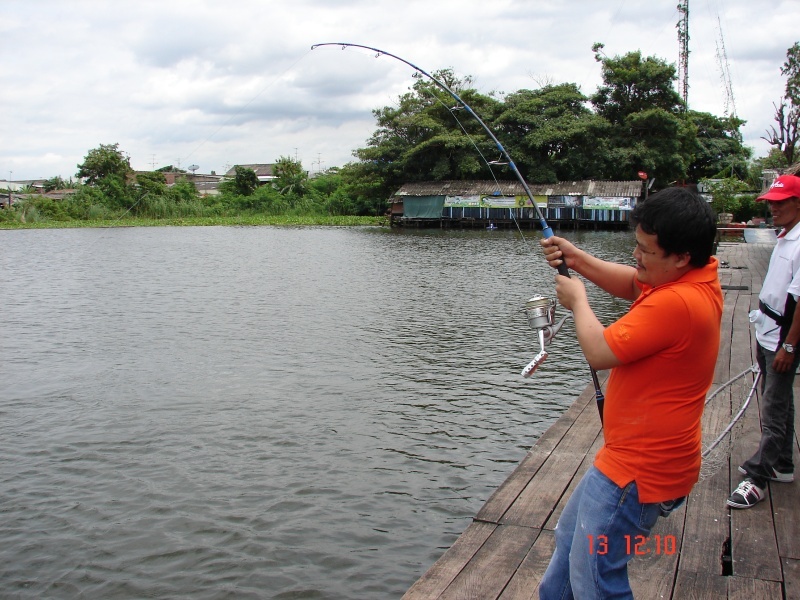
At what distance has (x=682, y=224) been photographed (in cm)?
224

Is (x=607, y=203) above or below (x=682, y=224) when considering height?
above

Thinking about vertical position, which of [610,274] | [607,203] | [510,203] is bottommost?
[610,274]

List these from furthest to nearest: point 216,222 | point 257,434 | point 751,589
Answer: point 216,222
point 257,434
point 751,589

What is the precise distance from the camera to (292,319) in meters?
14.1

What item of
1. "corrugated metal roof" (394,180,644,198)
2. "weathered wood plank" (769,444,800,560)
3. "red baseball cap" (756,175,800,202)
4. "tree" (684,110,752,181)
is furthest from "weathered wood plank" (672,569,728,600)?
"tree" (684,110,752,181)

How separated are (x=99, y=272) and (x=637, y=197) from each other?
34.1m

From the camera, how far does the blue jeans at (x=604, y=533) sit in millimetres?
2264

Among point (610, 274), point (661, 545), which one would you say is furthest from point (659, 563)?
point (610, 274)

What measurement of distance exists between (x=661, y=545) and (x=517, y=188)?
4552cm

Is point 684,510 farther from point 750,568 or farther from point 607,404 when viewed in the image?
point 607,404

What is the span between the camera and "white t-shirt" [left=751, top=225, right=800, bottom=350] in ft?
12.5

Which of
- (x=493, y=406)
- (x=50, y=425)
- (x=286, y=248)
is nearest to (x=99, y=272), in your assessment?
(x=286, y=248)

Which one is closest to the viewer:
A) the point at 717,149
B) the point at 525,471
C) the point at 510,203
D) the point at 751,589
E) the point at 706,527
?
the point at 751,589
